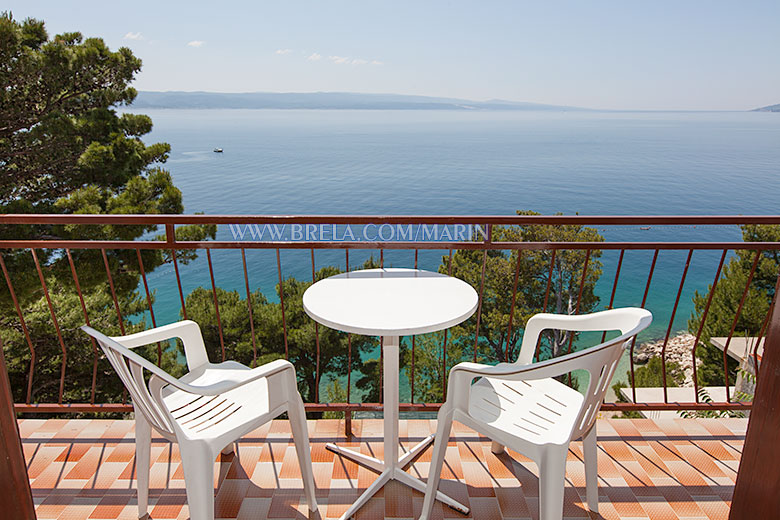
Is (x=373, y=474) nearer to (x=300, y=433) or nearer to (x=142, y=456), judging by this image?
(x=300, y=433)

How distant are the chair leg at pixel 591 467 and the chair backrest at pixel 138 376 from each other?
1585 millimetres

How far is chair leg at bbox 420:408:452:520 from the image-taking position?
1764 millimetres

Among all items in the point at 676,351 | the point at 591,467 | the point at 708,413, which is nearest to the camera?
the point at 591,467

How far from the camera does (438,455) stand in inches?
70.9

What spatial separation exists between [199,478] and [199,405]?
1.08ft

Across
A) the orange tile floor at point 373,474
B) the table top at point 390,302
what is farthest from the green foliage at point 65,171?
the table top at point 390,302

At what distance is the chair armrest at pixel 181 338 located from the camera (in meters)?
1.84

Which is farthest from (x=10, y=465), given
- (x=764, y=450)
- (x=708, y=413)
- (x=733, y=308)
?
(x=733, y=308)

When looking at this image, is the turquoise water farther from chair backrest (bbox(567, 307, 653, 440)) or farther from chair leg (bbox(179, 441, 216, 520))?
chair leg (bbox(179, 441, 216, 520))

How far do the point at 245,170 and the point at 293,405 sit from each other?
53730 millimetres

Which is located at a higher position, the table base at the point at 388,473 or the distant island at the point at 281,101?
the distant island at the point at 281,101

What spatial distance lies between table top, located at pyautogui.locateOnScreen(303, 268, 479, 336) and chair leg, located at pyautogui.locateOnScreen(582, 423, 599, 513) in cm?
70

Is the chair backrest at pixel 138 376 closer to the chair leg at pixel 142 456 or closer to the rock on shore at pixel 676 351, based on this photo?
the chair leg at pixel 142 456

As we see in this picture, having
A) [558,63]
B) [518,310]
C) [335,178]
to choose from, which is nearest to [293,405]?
[518,310]
